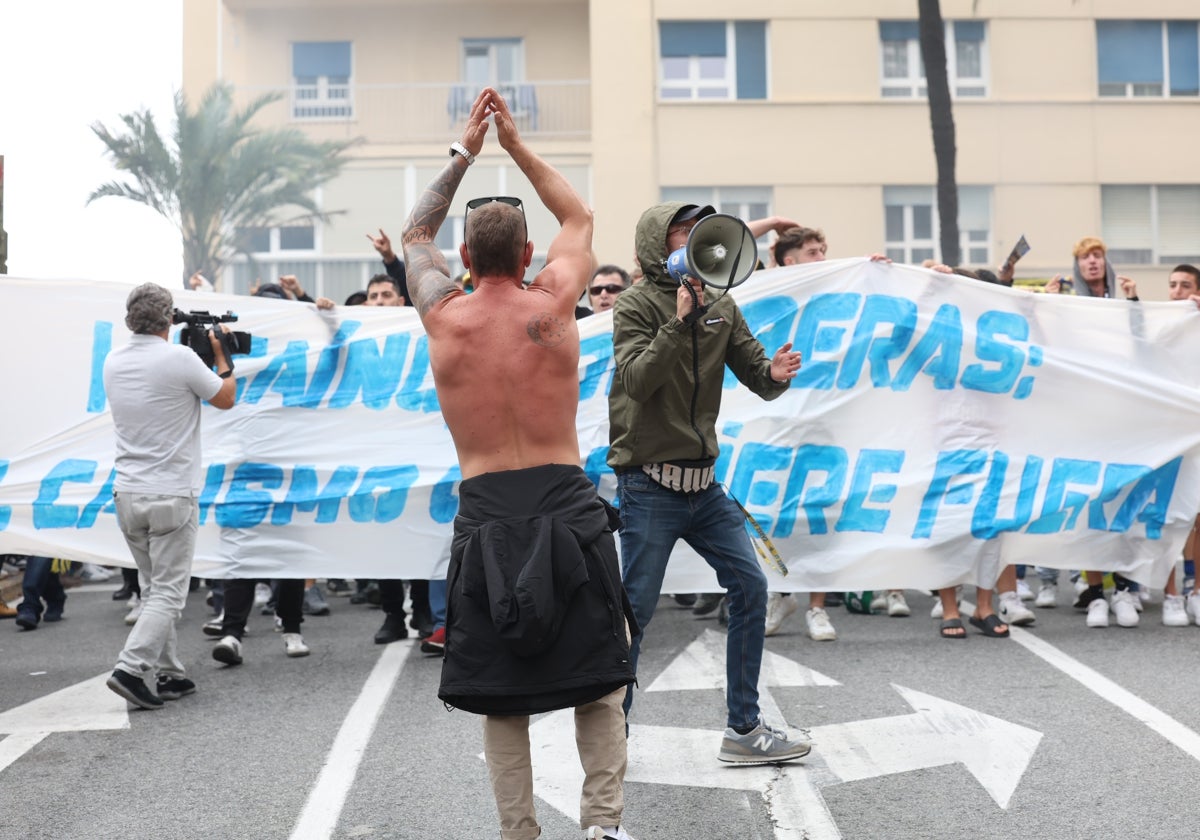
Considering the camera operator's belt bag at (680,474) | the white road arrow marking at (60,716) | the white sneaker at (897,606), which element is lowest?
the white road arrow marking at (60,716)

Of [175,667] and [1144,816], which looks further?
[175,667]

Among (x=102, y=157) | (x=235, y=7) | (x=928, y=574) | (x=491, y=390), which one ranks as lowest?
(x=928, y=574)

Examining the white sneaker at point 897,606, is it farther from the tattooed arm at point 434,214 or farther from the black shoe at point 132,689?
the tattooed arm at point 434,214

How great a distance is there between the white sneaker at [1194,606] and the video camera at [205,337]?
5452 millimetres

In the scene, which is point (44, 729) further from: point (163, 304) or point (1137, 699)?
point (1137, 699)

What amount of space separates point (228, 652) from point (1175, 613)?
5.28 meters

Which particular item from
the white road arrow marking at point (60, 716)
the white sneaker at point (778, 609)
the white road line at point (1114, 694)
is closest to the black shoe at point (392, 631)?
the white road arrow marking at point (60, 716)

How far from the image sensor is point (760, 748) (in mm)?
5148

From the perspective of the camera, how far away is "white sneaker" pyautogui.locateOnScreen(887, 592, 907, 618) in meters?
8.48

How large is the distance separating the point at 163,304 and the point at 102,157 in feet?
71.5

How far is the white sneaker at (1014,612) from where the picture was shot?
7824 millimetres

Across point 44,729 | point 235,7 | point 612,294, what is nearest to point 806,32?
point 235,7

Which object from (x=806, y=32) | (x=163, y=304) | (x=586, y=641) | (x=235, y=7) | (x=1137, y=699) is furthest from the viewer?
(x=235, y=7)

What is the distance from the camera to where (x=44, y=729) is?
19.9ft
